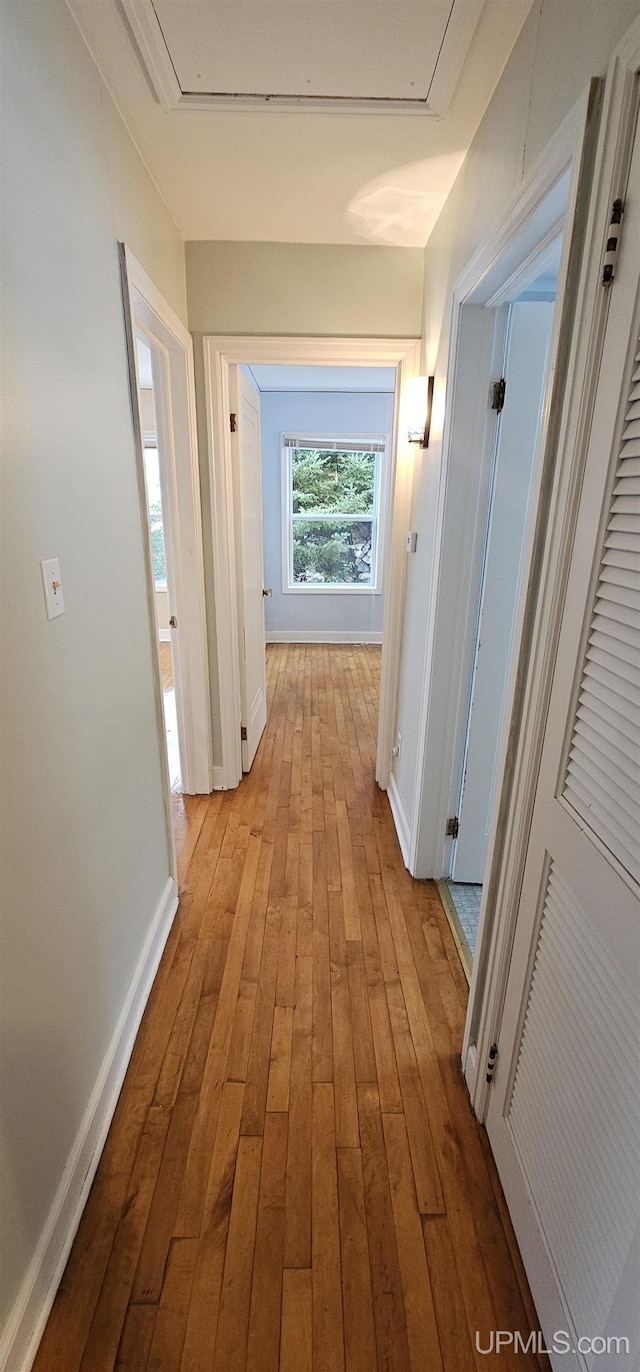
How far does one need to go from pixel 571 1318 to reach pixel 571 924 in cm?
61

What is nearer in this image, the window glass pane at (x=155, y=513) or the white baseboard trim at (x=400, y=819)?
the white baseboard trim at (x=400, y=819)

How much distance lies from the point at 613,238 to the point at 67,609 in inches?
43.4

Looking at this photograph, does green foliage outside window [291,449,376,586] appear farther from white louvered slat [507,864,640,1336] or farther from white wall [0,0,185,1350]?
white louvered slat [507,864,640,1336]

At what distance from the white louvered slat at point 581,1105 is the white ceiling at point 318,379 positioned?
4.34 m

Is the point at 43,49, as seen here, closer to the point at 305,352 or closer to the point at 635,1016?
the point at 305,352

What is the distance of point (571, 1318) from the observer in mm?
897

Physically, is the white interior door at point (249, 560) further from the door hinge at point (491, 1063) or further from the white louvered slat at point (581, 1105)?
the white louvered slat at point (581, 1105)

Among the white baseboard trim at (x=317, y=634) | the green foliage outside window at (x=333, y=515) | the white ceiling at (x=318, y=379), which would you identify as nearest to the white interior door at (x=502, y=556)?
the white ceiling at (x=318, y=379)

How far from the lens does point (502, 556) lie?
70.9 inches

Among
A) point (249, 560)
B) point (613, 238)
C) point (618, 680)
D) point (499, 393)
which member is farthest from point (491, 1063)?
point (249, 560)

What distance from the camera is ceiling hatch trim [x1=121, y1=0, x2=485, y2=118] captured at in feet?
3.76

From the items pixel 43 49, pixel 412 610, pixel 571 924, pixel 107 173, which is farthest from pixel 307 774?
pixel 43 49

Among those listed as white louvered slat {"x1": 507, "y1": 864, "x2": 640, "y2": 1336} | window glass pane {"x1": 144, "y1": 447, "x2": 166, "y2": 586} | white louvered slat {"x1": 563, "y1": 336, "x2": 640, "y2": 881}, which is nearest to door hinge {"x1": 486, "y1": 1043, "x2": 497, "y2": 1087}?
white louvered slat {"x1": 507, "y1": 864, "x2": 640, "y2": 1336}

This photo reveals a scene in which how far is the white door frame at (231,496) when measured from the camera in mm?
2344
